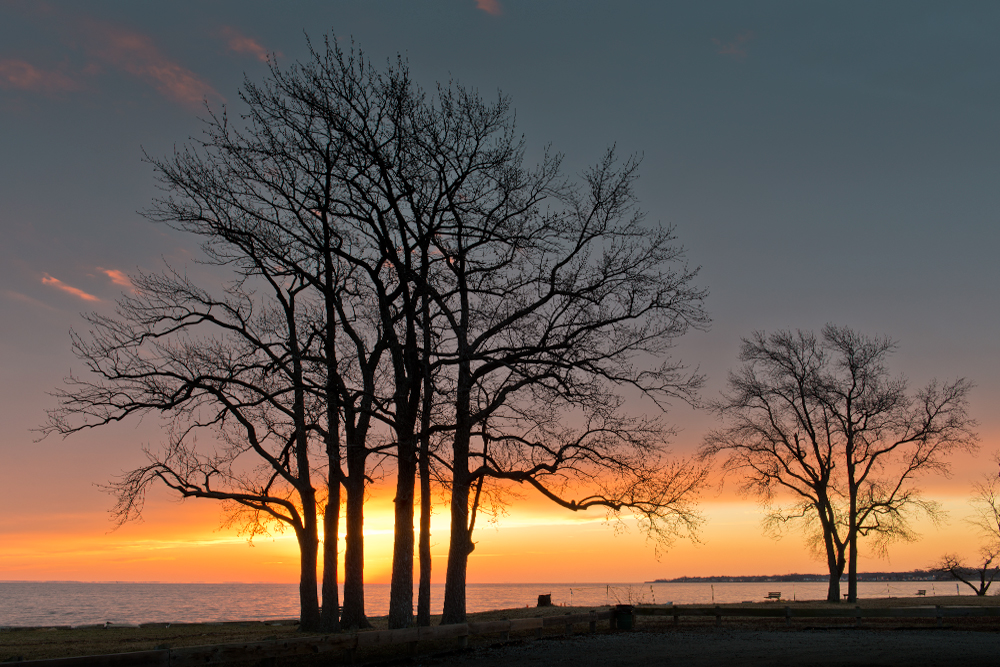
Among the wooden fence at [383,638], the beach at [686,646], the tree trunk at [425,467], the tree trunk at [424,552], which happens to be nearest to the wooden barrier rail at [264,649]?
the wooden fence at [383,638]

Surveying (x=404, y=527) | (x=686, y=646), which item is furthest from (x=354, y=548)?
(x=686, y=646)

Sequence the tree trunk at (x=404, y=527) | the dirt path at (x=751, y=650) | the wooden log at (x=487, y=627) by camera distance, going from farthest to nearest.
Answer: the tree trunk at (x=404, y=527) → the wooden log at (x=487, y=627) → the dirt path at (x=751, y=650)

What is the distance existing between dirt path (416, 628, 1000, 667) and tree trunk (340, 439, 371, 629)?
651cm

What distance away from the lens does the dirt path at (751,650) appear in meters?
13.1

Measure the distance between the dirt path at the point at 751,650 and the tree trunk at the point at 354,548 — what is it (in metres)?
6.51

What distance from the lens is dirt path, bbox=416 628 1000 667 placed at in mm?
13102

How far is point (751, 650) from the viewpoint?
50.2 feet

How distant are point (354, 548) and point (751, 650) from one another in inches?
461

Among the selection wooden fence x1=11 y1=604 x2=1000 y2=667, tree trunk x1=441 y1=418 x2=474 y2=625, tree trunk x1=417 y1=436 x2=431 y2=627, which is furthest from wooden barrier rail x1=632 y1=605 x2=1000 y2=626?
tree trunk x1=417 y1=436 x2=431 y2=627

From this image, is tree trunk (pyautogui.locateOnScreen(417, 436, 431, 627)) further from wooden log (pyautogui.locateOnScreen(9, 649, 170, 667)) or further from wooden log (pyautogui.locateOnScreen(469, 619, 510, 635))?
wooden log (pyautogui.locateOnScreen(9, 649, 170, 667))

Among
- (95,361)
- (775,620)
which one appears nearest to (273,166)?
(95,361)

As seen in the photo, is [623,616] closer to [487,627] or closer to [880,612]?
[880,612]

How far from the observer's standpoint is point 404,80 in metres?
17.7

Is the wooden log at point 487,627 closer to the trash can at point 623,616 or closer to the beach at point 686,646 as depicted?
the beach at point 686,646
